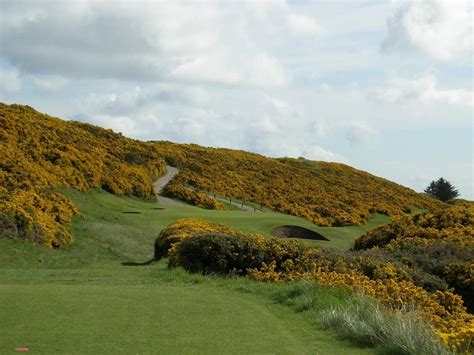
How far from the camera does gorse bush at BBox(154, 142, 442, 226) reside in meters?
57.2

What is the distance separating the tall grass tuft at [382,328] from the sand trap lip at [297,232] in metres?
28.4

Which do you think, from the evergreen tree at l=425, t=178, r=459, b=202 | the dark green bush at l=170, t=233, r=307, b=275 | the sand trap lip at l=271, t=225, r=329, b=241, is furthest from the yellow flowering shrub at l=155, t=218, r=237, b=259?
the evergreen tree at l=425, t=178, r=459, b=202

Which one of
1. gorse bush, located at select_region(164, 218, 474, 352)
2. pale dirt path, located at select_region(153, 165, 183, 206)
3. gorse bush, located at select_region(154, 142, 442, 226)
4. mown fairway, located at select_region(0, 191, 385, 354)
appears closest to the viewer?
mown fairway, located at select_region(0, 191, 385, 354)

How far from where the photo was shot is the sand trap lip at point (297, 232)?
4009 centimetres

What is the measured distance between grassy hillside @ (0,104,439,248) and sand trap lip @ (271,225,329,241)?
37.2ft

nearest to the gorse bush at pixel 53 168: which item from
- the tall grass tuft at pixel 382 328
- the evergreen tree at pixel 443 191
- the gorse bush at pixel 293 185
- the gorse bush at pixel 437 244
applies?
the gorse bush at pixel 293 185

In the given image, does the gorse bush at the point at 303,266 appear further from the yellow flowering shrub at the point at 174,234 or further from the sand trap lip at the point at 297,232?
the sand trap lip at the point at 297,232

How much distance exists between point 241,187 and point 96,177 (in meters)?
20.8

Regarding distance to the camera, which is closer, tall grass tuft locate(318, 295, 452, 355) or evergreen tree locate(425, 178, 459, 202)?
tall grass tuft locate(318, 295, 452, 355)

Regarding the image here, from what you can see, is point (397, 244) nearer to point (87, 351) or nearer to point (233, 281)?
point (233, 281)

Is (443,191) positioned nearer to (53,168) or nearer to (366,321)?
(53,168)

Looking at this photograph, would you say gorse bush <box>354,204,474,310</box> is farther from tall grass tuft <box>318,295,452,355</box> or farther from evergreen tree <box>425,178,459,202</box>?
evergreen tree <box>425,178,459,202</box>

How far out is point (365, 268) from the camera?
17.1 metres

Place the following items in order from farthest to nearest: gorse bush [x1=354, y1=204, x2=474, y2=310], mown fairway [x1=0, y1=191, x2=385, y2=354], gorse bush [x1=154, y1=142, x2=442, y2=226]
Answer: gorse bush [x1=154, y1=142, x2=442, y2=226] → gorse bush [x1=354, y1=204, x2=474, y2=310] → mown fairway [x1=0, y1=191, x2=385, y2=354]
